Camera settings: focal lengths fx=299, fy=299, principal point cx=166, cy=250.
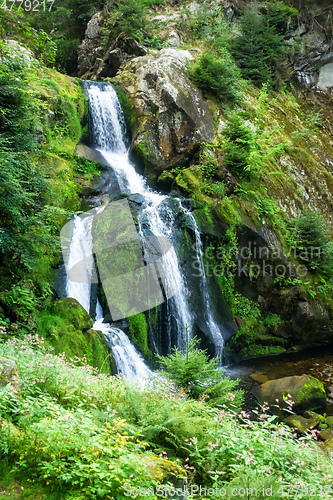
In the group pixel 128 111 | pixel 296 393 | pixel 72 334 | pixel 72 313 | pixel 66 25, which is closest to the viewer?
pixel 72 334

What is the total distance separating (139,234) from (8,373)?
6054 millimetres

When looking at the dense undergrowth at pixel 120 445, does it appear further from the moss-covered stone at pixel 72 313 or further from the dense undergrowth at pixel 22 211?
A: the moss-covered stone at pixel 72 313

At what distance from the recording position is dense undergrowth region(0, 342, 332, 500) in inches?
80.3

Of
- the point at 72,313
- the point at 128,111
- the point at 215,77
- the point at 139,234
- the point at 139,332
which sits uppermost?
the point at 215,77

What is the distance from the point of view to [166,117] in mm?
12531

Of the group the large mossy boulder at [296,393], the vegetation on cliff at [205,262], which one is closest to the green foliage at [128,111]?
the vegetation on cliff at [205,262]

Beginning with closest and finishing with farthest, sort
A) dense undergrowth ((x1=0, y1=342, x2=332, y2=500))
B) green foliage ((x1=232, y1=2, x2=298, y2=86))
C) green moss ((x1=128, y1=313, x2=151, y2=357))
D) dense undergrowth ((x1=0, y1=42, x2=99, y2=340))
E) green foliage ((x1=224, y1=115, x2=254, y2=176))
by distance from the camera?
1. dense undergrowth ((x1=0, y1=342, x2=332, y2=500))
2. dense undergrowth ((x1=0, y1=42, x2=99, y2=340))
3. green moss ((x1=128, y1=313, x2=151, y2=357))
4. green foliage ((x1=224, y1=115, x2=254, y2=176))
5. green foliage ((x1=232, y1=2, x2=298, y2=86))

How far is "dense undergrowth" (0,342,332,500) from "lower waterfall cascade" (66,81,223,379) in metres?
1.62

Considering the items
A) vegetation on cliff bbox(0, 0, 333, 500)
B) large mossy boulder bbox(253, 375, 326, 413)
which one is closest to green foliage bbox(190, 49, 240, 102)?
vegetation on cliff bbox(0, 0, 333, 500)

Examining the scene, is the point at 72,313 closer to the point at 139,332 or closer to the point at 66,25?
the point at 139,332

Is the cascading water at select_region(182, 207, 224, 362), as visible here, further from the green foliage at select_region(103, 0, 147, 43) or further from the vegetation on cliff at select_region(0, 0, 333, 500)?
the green foliage at select_region(103, 0, 147, 43)

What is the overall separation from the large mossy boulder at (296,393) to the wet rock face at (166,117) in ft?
27.9

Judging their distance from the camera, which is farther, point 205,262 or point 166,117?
point 166,117

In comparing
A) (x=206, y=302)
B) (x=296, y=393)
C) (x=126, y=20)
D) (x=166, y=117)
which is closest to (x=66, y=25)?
(x=126, y=20)
